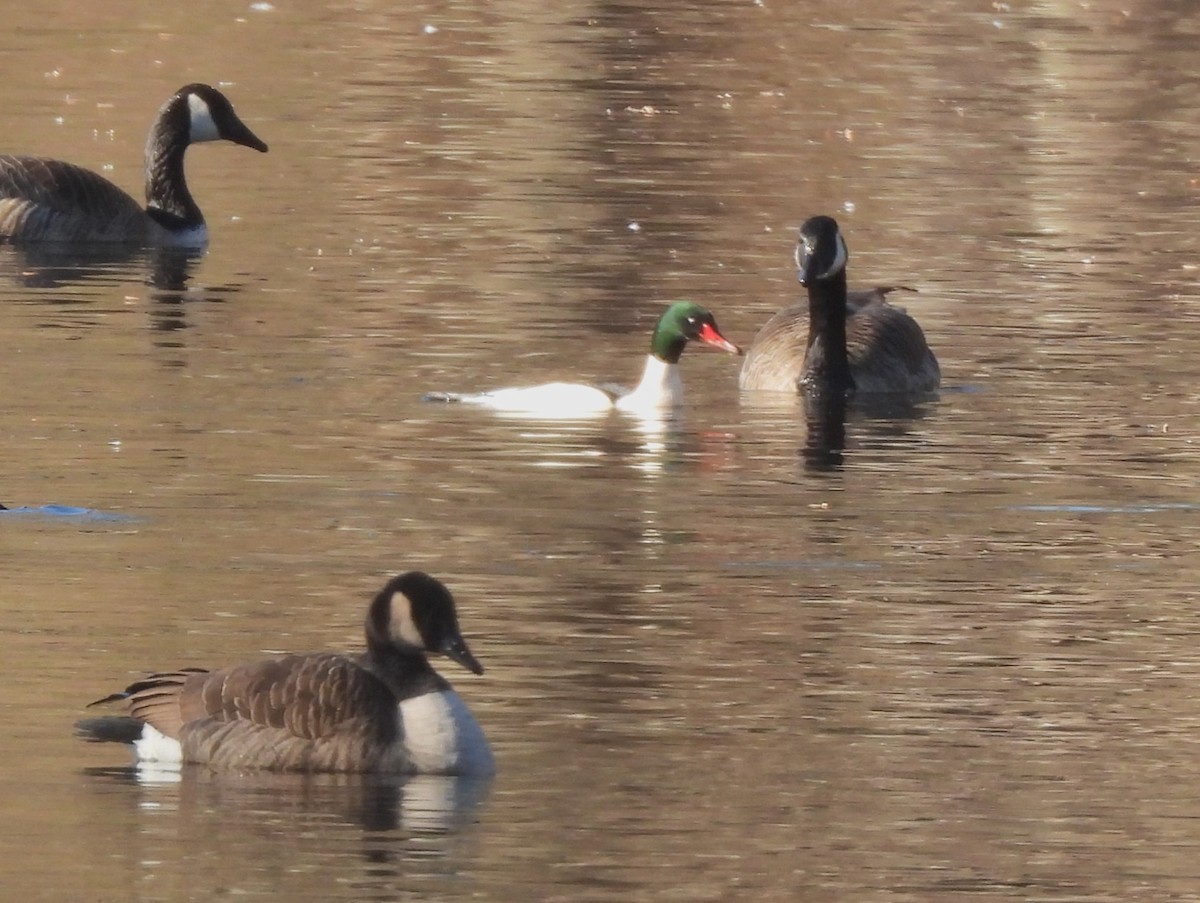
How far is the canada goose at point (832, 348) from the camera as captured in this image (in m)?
19.0

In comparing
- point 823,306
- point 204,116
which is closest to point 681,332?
point 823,306

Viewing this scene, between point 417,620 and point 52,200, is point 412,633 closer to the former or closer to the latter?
point 417,620

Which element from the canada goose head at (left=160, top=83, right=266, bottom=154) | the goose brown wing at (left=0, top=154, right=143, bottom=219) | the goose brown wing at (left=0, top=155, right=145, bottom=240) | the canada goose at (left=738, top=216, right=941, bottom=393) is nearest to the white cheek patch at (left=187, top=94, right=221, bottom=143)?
the canada goose head at (left=160, top=83, right=266, bottom=154)

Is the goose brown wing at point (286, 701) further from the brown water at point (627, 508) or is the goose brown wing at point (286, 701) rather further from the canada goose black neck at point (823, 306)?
the canada goose black neck at point (823, 306)

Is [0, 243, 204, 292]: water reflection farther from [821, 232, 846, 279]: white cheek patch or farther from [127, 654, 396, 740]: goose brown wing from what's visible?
[127, 654, 396, 740]: goose brown wing

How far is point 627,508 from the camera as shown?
14.9 metres

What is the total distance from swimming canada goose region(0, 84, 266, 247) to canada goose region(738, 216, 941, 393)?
7132 millimetres

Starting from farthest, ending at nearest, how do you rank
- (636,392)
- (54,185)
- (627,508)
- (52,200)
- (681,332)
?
1. (52,200)
2. (54,185)
3. (681,332)
4. (636,392)
5. (627,508)

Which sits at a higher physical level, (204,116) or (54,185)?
(204,116)

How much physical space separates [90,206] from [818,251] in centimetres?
778

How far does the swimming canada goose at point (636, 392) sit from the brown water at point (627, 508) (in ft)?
0.83

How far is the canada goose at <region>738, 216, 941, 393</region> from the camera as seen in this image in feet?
62.5

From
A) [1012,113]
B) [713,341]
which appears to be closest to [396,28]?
[1012,113]

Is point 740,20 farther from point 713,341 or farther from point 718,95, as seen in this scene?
point 713,341
